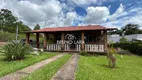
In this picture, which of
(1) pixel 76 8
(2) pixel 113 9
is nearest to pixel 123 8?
(2) pixel 113 9

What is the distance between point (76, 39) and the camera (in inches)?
725

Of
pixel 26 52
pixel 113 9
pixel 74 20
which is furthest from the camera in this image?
pixel 74 20

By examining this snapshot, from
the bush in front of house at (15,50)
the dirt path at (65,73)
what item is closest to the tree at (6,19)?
the bush in front of house at (15,50)

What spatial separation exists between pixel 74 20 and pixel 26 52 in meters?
22.2

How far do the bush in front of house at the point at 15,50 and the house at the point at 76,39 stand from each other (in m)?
6.48

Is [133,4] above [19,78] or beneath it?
above

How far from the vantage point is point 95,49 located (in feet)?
49.7

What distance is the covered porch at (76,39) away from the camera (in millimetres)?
15236

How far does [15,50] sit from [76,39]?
9.80 metres

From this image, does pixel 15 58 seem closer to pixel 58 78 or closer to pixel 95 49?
pixel 58 78

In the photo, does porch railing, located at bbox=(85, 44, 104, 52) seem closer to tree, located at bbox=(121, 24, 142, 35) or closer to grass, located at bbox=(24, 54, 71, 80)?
grass, located at bbox=(24, 54, 71, 80)

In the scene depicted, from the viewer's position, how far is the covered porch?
600 inches

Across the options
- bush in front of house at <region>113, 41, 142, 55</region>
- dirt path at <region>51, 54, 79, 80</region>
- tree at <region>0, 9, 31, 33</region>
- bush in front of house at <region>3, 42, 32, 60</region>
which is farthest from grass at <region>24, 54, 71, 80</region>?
tree at <region>0, 9, 31, 33</region>

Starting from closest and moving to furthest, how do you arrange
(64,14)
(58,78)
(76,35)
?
(58,78)
(76,35)
(64,14)
